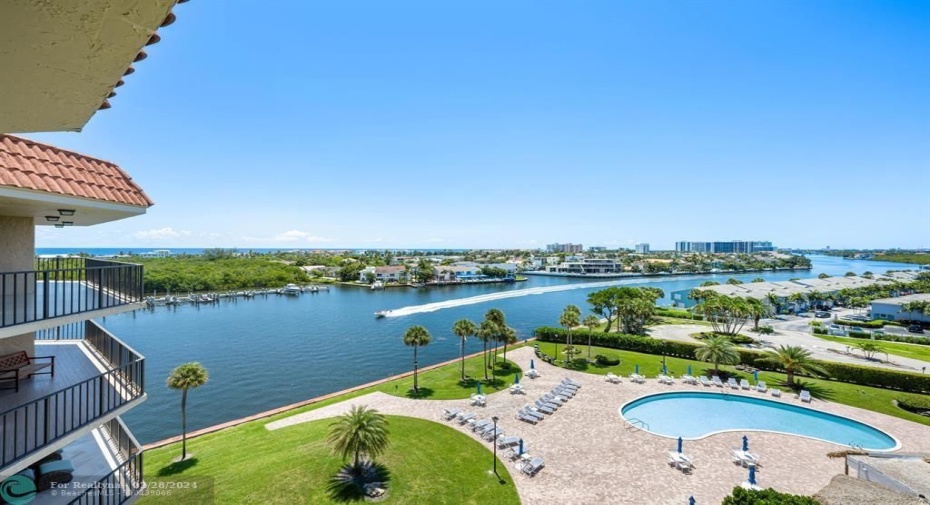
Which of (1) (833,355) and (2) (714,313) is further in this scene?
(2) (714,313)

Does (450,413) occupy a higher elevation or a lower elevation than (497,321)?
lower

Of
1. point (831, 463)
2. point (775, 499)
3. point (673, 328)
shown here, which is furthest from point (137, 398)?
point (673, 328)

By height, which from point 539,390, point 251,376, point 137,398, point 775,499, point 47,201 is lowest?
point 251,376

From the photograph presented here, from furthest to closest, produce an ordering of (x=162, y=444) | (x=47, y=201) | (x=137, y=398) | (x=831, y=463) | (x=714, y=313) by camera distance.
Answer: (x=714, y=313) < (x=162, y=444) < (x=831, y=463) < (x=137, y=398) < (x=47, y=201)

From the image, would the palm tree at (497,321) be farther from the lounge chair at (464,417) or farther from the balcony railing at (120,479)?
the balcony railing at (120,479)

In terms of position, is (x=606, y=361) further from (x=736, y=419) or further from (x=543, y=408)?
(x=543, y=408)

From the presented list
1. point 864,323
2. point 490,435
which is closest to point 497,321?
point 490,435

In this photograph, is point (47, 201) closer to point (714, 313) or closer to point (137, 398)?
point (137, 398)
